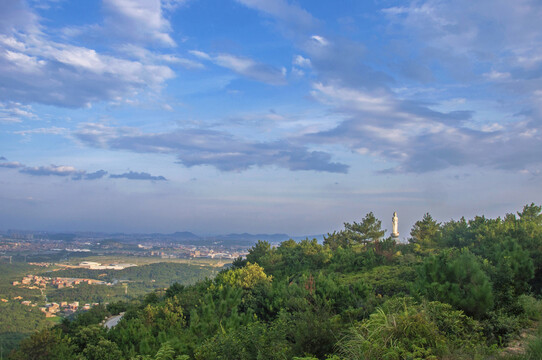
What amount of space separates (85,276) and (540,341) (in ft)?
265

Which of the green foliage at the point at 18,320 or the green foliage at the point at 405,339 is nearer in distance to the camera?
the green foliage at the point at 405,339

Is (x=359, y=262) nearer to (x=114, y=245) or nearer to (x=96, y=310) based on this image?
(x=96, y=310)

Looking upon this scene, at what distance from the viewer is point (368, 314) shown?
9.38 metres

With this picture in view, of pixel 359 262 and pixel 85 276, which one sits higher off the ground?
pixel 359 262

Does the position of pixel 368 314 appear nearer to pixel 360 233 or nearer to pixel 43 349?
pixel 43 349

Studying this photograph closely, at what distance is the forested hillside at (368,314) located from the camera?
612 cm

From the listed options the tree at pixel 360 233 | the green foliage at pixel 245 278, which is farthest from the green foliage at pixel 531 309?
the tree at pixel 360 233

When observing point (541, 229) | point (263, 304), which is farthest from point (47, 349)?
point (541, 229)

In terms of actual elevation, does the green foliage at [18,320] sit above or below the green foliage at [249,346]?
below

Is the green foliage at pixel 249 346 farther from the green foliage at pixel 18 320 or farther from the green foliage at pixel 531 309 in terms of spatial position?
the green foliage at pixel 18 320

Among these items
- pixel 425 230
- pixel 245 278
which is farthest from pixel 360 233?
pixel 245 278

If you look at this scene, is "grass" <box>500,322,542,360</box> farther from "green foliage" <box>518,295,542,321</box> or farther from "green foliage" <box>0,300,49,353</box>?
"green foliage" <box>0,300,49,353</box>

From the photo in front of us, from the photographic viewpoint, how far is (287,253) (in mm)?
29203

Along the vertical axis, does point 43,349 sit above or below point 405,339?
below
